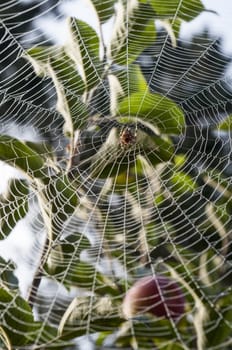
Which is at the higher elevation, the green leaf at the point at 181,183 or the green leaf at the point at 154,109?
the green leaf at the point at 154,109

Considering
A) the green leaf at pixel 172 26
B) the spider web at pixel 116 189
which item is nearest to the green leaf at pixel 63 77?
the spider web at pixel 116 189

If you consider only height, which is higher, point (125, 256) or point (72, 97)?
point (72, 97)

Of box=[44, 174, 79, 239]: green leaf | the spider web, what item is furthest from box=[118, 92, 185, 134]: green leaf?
box=[44, 174, 79, 239]: green leaf

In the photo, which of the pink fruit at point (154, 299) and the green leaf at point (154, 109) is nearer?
the pink fruit at point (154, 299)

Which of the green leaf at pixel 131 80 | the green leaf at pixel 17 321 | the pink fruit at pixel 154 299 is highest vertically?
the green leaf at pixel 131 80

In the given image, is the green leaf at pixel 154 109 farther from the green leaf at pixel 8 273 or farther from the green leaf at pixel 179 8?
the green leaf at pixel 8 273

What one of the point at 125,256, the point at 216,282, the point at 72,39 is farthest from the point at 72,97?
the point at 216,282

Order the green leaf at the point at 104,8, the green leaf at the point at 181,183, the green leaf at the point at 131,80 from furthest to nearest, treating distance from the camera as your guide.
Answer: the green leaf at the point at 181,183 → the green leaf at the point at 131,80 → the green leaf at the point at 104,8

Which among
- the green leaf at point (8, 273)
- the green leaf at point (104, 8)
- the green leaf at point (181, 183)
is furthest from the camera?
the green leaf at point (181, 183)

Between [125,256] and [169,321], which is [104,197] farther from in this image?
[169,321]
